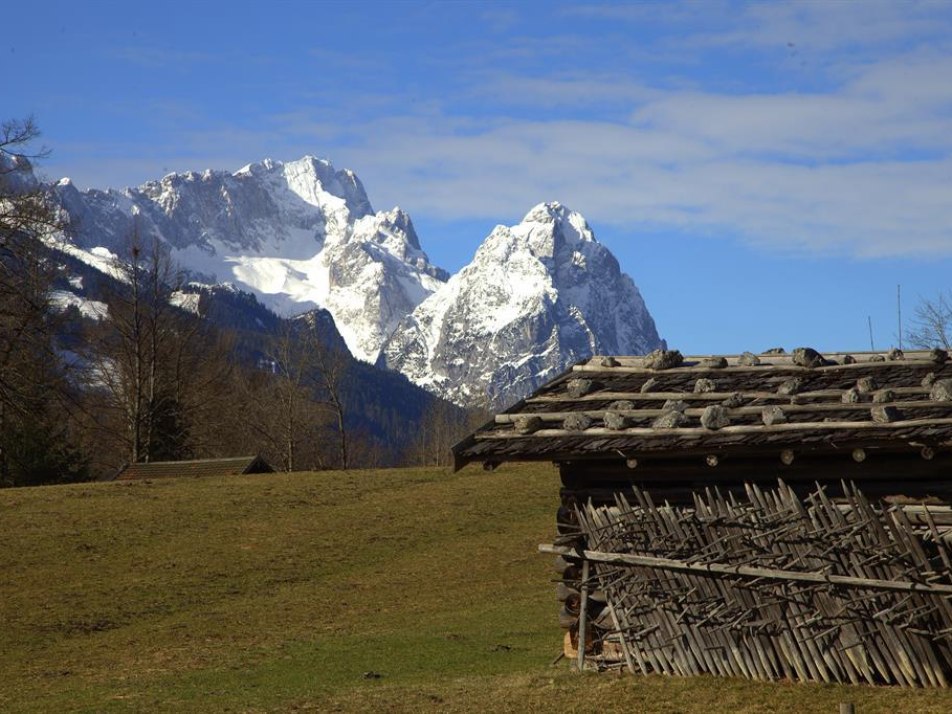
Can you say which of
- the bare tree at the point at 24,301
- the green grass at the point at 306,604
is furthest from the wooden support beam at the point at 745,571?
the bare tree at the point at 24,301

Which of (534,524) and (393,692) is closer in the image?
(393,692)

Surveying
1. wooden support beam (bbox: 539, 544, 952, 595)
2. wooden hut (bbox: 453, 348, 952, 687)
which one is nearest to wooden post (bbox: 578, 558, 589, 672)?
wooden hut (bbox: 453, 348, 952, 687)

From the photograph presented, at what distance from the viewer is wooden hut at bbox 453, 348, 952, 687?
15.3 m

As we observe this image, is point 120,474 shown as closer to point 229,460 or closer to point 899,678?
point 229,460

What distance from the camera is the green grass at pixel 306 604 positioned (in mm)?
17500

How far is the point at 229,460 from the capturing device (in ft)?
174

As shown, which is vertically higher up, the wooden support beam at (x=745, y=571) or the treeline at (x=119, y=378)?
the treeline at (x=119, y=378)

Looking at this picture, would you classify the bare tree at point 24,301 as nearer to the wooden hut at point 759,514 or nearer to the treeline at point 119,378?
the treeline at point 119,378

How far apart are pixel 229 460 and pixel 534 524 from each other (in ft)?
57.7

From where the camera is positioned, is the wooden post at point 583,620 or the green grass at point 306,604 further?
the wooden post at point 583,620

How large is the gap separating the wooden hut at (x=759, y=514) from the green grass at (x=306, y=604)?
574mm

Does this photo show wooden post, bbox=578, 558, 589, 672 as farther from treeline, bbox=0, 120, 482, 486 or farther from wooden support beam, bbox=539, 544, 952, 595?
treeline, bbox=0, 120, 482, 486

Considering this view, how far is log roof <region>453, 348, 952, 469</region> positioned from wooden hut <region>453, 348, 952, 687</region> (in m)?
0.03

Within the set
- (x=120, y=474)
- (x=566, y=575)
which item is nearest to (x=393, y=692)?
(x=566, y=575)
